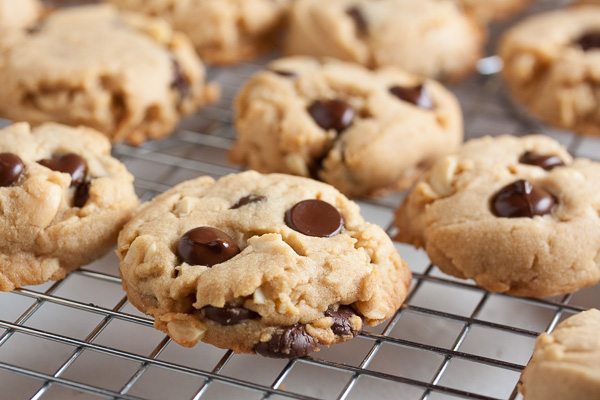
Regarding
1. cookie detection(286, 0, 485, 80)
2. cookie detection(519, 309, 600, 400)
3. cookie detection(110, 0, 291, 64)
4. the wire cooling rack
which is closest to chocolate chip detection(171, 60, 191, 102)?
cookie detection(110, 0, 291, 64)

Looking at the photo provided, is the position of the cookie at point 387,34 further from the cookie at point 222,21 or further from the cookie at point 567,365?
the cookie at point 567,365

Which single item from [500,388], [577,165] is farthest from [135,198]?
[577,165]

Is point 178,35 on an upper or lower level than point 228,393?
upper

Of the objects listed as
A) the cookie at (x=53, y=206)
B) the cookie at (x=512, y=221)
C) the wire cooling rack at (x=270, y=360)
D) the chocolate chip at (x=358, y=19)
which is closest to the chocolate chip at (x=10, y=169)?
the cookie at (x=53, y=206)

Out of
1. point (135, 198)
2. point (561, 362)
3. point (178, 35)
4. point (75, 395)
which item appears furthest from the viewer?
point (178, 35)

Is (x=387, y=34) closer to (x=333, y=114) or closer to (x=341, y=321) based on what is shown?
(x=333, y=114)

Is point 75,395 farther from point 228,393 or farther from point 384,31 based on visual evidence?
point 384,31

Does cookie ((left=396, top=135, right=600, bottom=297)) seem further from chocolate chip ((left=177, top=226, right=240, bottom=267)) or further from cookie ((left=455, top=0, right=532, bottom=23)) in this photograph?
cookie ((left=455, top=0, right=532, bottom=23))
